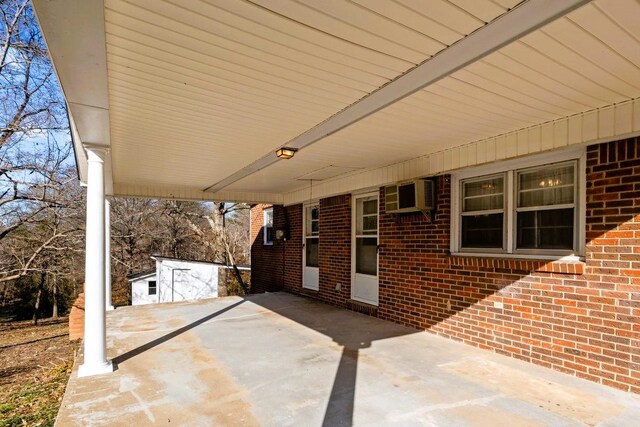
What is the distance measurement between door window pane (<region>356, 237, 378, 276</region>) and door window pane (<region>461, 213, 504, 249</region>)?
184 cm

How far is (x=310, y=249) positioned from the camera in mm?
8406

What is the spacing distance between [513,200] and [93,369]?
15.9ft

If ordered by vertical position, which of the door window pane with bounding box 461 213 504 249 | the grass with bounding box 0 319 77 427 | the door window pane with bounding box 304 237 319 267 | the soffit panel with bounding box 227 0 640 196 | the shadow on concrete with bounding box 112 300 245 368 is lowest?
the grass with bounding box 0 319 77 427

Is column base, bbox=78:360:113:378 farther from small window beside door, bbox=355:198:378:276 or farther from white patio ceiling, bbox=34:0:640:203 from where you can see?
small window beside door, bbox=355:198:378:276

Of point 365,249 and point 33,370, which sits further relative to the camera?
point 33,370

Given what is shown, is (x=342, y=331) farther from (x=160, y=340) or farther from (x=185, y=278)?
(x=185, y=278)

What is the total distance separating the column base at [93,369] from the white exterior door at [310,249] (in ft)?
15.9

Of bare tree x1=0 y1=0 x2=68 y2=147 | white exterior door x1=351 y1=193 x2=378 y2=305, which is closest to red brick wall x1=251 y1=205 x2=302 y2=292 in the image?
white exterior door x1=351 y1=193 x2=378 y2=305

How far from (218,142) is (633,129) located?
4.11 m

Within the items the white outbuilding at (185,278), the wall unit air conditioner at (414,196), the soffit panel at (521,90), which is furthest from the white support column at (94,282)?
the white outbuilding at (185,278)

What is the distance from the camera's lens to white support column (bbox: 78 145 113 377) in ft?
11.5

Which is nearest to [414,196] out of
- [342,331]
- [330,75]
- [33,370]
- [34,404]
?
[342,331]

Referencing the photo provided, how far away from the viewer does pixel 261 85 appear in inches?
108

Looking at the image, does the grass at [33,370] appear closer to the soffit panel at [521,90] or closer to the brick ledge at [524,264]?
the soffit panel at [521,90]
